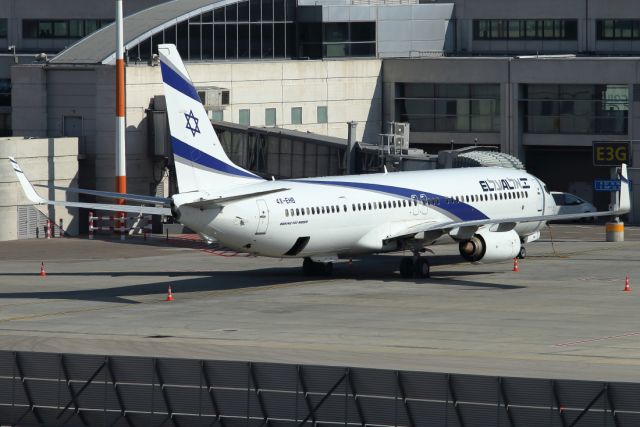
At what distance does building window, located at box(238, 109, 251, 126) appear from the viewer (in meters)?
93.4

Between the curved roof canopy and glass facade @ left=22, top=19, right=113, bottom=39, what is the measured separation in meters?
13.5

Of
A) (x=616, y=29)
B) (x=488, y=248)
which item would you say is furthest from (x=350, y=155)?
(x=616, y=29)

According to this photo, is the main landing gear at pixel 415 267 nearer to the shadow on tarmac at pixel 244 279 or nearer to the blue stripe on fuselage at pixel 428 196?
the shadow on tarmac at pixel 244 279

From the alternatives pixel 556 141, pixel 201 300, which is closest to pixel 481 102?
pixel 556 141

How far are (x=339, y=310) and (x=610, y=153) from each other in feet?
117

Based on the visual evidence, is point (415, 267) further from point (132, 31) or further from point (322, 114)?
point (322, 114)

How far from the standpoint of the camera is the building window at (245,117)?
306 ft

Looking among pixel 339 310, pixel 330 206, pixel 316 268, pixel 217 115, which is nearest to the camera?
pixel 339 310

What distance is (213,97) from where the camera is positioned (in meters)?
89.1

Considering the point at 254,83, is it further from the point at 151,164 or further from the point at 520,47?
the point at 520,47

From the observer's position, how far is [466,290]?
61.3 metres

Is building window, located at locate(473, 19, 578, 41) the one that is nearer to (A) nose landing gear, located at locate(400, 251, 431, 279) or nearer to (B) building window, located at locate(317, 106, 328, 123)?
(B) building window, located at locate(317, 106, 328, 123)

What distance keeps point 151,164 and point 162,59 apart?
104 feet

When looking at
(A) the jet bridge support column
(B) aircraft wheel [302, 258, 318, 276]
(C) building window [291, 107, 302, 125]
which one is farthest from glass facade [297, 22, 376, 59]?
(B) aircraft wheel [302, 258, 318, 276]
